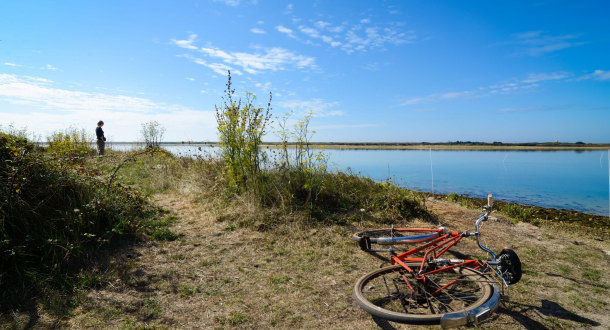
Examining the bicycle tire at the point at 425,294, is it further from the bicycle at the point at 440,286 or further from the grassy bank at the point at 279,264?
the grassy bank at the point at 279,264

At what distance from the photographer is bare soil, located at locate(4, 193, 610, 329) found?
3082 mm

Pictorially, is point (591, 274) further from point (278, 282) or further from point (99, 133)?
point (99, 133)

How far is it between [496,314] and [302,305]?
79.5 inches

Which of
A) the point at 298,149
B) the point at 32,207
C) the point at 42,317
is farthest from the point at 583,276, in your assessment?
the point at 32,207

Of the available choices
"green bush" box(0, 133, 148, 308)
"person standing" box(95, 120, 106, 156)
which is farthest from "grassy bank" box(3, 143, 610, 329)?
"person standing" box(95, 120, 106, 156)

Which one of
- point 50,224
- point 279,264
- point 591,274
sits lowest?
point 591,274

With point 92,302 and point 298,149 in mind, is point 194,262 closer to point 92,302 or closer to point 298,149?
point 92,302

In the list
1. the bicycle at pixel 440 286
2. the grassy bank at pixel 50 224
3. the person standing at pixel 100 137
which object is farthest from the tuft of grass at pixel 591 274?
the person standing at pixel 100 137

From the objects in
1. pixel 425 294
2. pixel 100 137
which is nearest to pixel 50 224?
pixel 425 294

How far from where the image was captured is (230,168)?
24.6ft

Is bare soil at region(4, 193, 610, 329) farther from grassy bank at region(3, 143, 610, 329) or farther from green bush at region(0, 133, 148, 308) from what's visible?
green bush at region(0, 133, 148, 308)

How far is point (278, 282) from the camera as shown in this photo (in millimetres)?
3928

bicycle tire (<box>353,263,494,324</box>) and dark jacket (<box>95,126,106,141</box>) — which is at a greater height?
dark jacket (<box>95,126,106,141</box>)

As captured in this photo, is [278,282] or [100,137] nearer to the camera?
[278,282]
